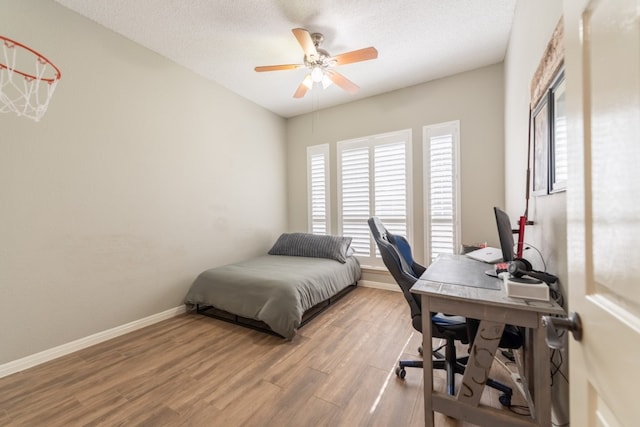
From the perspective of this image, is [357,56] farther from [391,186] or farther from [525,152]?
[391,186]

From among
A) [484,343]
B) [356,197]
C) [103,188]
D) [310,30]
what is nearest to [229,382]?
[484,343]

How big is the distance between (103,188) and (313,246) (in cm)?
246

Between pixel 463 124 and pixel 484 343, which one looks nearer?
pixel 484 343

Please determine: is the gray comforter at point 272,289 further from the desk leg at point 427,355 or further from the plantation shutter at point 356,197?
the desk leg at point 427,355

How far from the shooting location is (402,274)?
1.55 m

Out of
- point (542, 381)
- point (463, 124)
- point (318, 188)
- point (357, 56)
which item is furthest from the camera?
point (318, 188)

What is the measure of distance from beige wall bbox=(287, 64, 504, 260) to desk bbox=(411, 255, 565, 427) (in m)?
2.01

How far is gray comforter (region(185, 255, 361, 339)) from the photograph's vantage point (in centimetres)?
229

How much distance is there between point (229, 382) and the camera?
1744 mm

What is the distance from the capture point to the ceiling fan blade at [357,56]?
213cm

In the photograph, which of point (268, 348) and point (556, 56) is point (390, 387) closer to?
point (268, 348)

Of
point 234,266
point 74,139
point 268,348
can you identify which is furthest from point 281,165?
point 268,348

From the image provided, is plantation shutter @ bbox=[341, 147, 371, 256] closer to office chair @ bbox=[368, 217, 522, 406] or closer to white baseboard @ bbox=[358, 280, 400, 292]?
white baseboard @ bbox=[358, 280, 400, 292]

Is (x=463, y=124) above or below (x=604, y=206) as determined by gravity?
above
